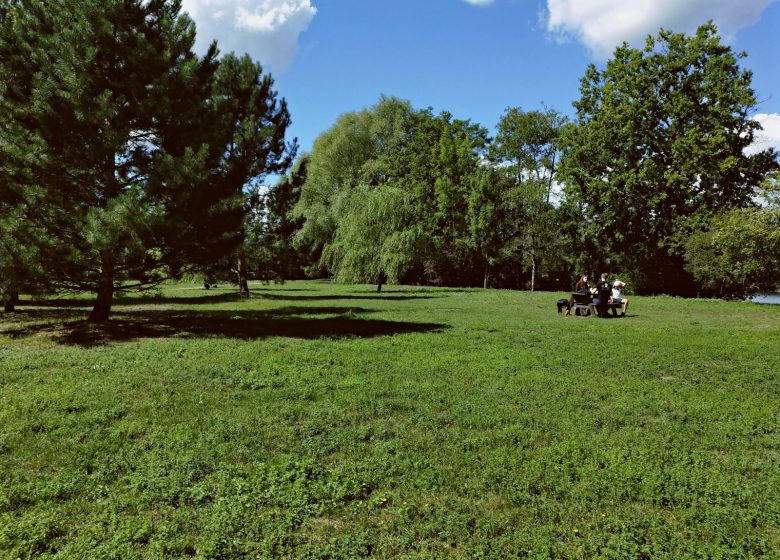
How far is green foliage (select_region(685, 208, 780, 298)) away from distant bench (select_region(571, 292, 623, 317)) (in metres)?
4.88

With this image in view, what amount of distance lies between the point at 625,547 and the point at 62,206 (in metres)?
12.4

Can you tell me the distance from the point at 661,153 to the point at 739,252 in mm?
13244

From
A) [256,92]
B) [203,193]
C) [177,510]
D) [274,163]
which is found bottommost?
[177,510]

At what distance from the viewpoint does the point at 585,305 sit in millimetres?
17938

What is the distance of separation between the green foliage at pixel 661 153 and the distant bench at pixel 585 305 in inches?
626

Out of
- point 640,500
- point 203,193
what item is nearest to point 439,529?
point 640,500

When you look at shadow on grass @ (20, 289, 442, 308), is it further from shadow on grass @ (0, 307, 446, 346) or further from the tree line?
shadow on grass @ (0, 307, 446, 346)

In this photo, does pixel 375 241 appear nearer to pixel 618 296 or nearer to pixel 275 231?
pixel 275 231

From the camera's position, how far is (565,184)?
3684 centimetres

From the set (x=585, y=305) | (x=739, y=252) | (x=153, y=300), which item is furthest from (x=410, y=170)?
(x=585, y=305)

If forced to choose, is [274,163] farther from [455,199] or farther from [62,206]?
[455,199]

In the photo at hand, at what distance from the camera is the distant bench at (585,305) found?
17688mm

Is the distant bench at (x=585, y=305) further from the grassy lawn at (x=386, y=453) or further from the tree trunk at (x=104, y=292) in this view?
the tree trunk at (x=104, y=292)

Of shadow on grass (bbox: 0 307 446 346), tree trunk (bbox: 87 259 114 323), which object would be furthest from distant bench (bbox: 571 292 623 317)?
tree trunk (bbox: 87 259 114 323)
